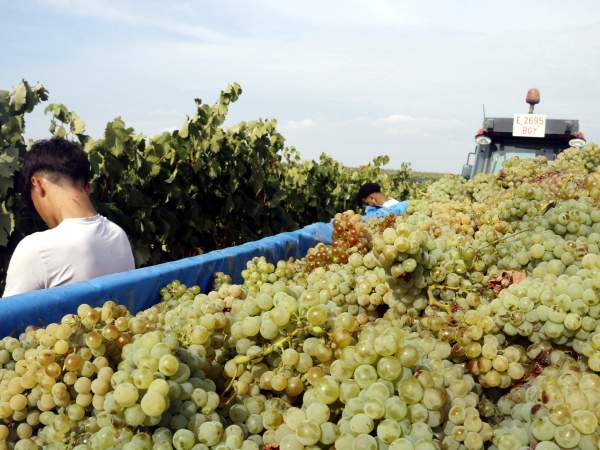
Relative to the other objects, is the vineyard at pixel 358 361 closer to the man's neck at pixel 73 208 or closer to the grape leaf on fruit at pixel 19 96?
the man's neck at pixel 73 208

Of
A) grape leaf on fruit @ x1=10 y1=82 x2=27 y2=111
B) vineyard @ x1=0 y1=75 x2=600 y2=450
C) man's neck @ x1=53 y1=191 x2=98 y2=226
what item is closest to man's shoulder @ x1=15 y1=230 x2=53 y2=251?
man's neck @ x1=53 y1=191 x2=98 y2=226

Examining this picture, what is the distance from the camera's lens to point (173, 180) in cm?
589

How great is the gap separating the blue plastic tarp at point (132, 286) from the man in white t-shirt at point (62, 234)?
19.2 inches

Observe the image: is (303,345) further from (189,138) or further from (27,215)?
(189,138)

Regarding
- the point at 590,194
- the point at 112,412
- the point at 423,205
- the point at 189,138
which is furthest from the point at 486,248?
the point at 189,138

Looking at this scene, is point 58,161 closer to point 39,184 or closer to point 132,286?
point 39,184

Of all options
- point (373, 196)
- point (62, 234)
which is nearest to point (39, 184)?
point (62, 234)

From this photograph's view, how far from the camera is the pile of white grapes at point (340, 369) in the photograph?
1.04 m

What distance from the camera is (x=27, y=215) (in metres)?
4.29

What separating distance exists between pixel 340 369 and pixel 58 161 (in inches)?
99.4

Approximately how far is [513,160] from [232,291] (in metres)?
4.35

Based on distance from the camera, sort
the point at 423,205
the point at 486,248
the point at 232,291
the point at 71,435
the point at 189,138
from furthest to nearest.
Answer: the point at 189,138 < the point at 423,205 < the point at 486,248 < the point at 232,291 < the point at 71,435

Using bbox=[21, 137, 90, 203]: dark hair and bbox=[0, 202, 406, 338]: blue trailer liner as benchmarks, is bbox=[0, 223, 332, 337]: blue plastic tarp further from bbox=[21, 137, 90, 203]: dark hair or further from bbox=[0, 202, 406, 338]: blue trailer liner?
bbox=[21, 137, 90, 203]: dark hair

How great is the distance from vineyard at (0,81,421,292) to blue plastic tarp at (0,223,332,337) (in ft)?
6.89
